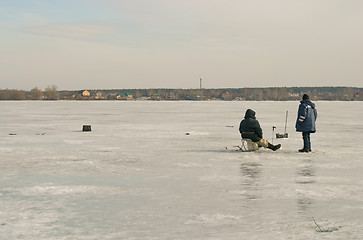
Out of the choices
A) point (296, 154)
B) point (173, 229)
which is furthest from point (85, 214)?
point (296, 154)

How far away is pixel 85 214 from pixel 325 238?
3350 millimetres

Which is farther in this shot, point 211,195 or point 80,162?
point 80,162

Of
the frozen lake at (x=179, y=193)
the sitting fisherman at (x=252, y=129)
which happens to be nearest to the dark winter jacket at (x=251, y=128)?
the sitting fisherman at (x=252, y=129)

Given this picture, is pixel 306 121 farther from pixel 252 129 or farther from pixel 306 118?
pixel 252 129

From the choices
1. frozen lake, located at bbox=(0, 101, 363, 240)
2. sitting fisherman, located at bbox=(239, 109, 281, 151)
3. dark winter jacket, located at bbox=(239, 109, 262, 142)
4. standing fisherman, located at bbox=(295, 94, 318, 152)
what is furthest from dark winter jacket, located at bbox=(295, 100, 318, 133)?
dark winter jacket, located at bbox=(239, 109, 262, 142)

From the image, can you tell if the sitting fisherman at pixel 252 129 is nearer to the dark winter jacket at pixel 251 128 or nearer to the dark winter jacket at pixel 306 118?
the dark winter jacket at pixel 251 128

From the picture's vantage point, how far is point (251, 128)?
1459 cm

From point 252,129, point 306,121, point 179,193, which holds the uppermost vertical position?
point 306,121

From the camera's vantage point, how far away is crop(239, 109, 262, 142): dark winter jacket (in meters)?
14.6

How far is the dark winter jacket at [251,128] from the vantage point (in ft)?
47.8

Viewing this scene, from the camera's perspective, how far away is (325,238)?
564 centimetres

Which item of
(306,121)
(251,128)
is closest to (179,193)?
(251,128)

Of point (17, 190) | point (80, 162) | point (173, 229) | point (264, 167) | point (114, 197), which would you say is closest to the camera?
point (173, 229)

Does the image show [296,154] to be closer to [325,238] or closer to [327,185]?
[327,185]
